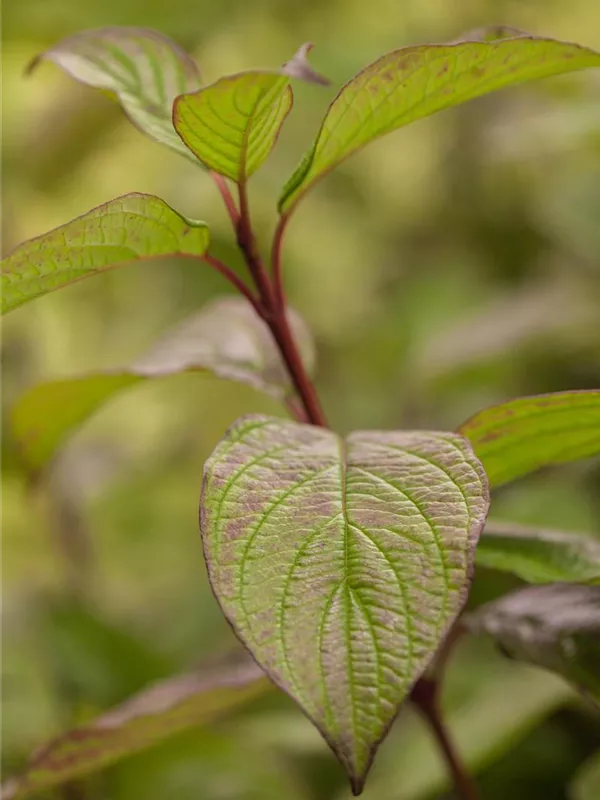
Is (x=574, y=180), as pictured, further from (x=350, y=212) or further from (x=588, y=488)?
(x=350, y=212)

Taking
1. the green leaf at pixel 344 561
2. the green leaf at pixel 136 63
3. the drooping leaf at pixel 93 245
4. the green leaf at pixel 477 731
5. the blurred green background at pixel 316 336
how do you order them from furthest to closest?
1. the blurred green background at pixel 316 336
2. the green leaf at pixel 477 731
3. the green leaf at pixel 136 63
4. the drooping leaf at pixel 93 245
5. the green leaf at pixel 344 561

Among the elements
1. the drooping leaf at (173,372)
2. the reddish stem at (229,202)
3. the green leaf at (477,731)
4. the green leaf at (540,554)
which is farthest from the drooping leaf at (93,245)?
the green leaf at (477,731)

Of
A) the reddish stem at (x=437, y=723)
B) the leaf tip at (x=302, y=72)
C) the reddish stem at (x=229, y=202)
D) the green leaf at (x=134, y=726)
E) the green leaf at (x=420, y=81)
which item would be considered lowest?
the reddish stem at (x=437, y=723)

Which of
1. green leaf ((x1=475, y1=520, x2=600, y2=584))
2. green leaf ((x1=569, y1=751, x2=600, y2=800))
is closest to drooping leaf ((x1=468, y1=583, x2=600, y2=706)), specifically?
green leaf ((x1=475, y1=520, x2=600, y2=584))

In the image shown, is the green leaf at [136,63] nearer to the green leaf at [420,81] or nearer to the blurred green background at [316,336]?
the green leaf at [420,81]

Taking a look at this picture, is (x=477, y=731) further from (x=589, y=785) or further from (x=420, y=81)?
(x=420, y=81)

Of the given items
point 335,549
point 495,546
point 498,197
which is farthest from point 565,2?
point 335,549

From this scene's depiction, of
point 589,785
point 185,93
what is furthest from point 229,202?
point 589,785
